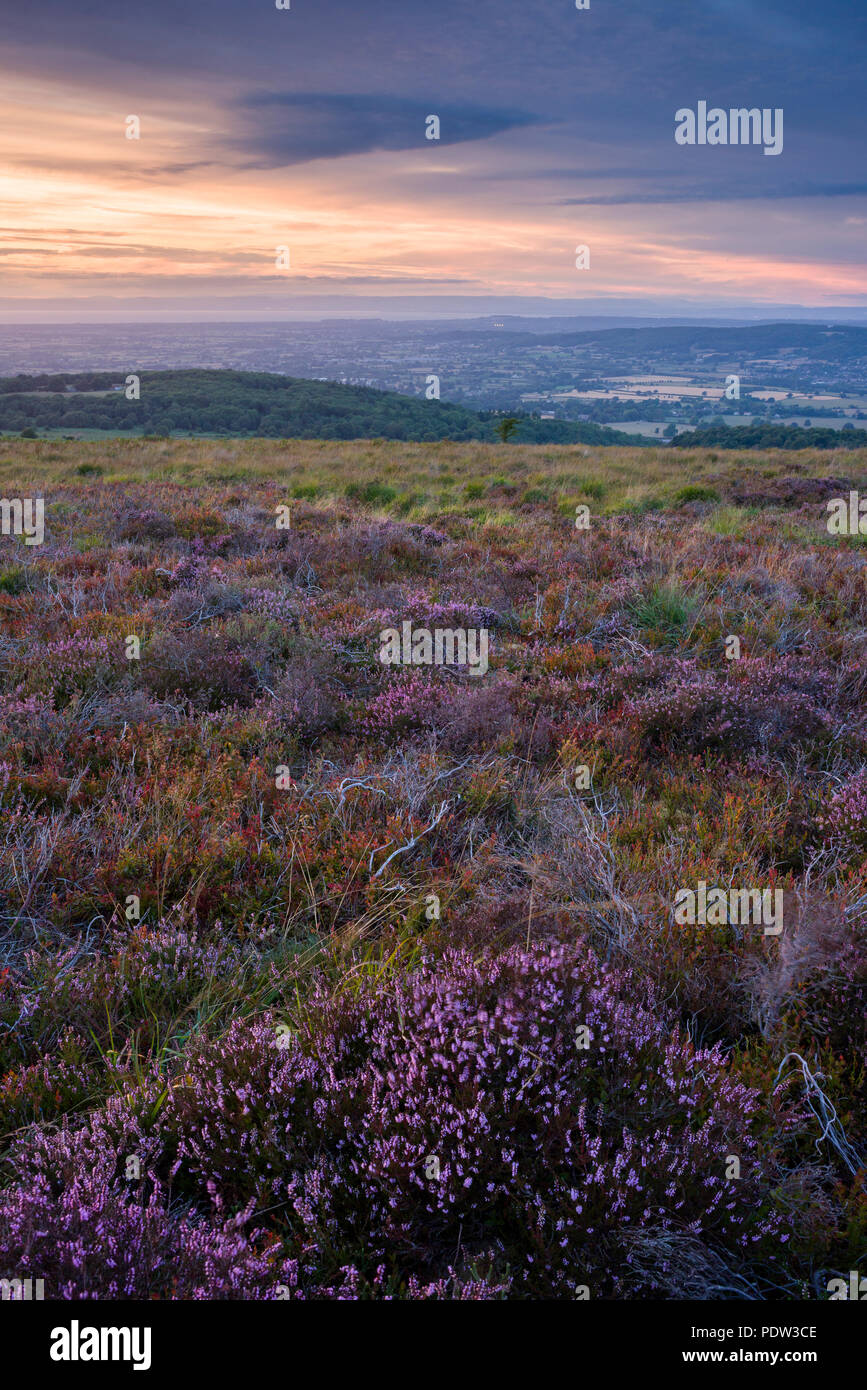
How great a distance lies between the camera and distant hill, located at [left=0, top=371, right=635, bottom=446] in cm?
3653

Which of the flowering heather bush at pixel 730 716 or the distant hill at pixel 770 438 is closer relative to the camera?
the flowering heather bush at pixel 730 716

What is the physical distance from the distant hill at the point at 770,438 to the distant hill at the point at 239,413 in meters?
5.35

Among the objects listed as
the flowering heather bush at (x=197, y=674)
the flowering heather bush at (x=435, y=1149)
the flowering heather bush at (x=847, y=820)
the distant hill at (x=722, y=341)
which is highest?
the distant hill at (x=722, y=341)

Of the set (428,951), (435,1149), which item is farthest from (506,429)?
(435,1149)

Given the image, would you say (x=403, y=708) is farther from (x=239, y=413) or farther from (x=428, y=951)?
(x=239, y=413)

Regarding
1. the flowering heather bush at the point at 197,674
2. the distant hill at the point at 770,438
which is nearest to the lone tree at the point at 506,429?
the distant hill at the point at 770,438

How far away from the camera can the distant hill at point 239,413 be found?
36.5 m

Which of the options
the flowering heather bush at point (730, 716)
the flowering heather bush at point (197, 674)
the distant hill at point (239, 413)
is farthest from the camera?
the distant hill at point (239, 413)

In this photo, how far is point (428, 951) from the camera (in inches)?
114

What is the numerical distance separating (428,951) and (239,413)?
43.1m

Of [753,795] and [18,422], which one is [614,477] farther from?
[18,422]

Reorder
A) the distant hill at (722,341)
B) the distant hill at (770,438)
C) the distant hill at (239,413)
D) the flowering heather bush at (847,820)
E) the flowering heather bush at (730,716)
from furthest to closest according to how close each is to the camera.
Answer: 1. the distant hill at (722,341)
2. the distant hill at (239,413)
3. the distant hill at (770,438)
4. the flowering heather bush at (730,716)
5. the flowering heather bush at (847,820)

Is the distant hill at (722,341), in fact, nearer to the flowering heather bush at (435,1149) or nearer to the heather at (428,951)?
the heather at (428,951)
